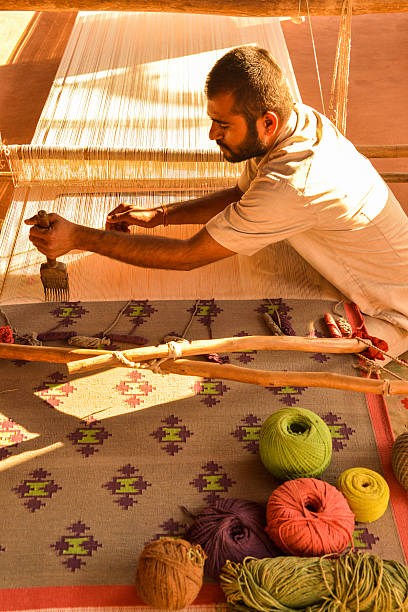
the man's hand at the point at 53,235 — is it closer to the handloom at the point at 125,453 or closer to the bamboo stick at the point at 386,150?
the handloom at the point at 125,453

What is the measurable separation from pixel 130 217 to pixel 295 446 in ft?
3.83

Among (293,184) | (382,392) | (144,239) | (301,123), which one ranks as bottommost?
(382,392)

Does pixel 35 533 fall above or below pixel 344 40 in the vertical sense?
below

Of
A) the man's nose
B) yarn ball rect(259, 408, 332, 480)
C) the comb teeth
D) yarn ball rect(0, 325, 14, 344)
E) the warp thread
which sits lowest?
the warp thread

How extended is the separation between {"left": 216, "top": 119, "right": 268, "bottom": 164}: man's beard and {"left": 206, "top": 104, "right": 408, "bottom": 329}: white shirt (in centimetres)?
4

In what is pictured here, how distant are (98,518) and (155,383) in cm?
54

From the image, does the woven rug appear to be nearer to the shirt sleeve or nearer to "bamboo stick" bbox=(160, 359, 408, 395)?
"bamboo stick" bbox=(160, 359, 408, 395)

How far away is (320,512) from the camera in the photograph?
1.78 m

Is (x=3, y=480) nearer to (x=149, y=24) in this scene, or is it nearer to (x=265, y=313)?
(x=265, y=313)

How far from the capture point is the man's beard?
2.23 m

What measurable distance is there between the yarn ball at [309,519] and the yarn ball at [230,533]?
1.6 inches

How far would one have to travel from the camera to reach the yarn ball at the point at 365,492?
188cm

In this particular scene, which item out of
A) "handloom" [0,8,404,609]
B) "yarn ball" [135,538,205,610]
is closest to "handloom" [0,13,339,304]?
"handloom" [0,8,404,609]

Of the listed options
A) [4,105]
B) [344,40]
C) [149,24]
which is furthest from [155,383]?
[4,105]
